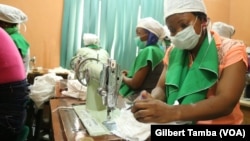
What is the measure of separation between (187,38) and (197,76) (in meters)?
0.17

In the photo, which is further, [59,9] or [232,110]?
[59,9]

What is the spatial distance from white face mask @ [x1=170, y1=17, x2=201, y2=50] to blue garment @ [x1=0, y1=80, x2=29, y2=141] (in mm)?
838

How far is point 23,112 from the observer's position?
151 cm

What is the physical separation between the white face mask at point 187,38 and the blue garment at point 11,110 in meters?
0.84

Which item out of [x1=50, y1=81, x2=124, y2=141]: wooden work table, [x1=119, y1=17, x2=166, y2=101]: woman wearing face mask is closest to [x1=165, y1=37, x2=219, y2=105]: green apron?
[x1=50, y1=81, x2=124, y2=141]: wooden work table

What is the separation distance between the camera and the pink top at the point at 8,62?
55.3 inches

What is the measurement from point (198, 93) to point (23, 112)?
3.05 ft

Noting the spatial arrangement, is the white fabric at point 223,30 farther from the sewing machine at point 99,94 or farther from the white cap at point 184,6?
the white cap at point 184,6

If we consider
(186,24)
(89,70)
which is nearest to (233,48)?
(186,24)

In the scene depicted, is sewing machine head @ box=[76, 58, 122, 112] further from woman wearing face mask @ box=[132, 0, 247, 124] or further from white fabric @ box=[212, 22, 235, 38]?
white fabric @ box=[212, 22, 235, 38]

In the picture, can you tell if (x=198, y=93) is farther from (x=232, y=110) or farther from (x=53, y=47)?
(x=53, y=47)

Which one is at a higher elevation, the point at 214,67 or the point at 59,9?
the point at 59,9

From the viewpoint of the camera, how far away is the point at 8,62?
1.42m

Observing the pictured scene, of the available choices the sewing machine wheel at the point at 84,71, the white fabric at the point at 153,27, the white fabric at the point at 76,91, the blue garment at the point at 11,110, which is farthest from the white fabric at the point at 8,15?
the white fabric at the point at 153,27
